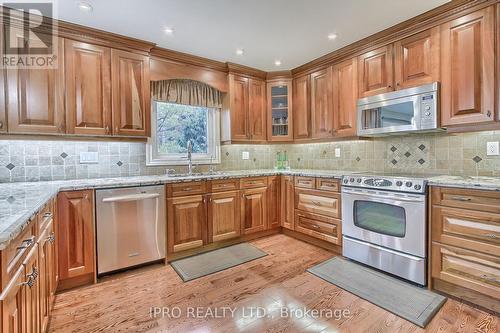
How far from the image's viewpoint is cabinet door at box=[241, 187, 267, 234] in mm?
3236

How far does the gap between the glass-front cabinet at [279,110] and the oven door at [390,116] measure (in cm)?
121

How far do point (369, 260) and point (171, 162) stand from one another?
258 centimetres

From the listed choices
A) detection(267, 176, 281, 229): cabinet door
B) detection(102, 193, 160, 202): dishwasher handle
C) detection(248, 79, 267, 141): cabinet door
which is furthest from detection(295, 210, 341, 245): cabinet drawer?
detection(102, 193, 160, 202): dishwasher handle

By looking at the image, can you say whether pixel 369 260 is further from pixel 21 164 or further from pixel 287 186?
pixel 21 164

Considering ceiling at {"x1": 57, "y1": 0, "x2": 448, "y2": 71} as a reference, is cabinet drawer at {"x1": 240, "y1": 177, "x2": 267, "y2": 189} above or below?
below

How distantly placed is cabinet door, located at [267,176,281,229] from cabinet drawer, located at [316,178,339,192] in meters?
0.68

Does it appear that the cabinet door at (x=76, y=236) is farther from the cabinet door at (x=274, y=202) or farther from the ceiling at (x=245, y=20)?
the cabinet door at (x=274, y=202)

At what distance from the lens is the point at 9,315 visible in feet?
2.88

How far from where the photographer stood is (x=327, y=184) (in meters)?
2.91

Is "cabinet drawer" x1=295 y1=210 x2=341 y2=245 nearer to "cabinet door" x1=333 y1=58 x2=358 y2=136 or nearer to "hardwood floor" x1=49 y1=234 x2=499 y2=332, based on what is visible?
"hardwood floor" x1=49 y1=234 x2=499 y2=332

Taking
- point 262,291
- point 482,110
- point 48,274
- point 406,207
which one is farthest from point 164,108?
point 482,110

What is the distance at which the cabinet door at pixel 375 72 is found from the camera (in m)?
2.66

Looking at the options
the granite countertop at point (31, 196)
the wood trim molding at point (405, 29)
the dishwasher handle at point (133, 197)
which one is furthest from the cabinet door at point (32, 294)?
the wood trim molding at point (405, 29)

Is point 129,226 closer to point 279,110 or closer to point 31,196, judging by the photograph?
point 31,196
